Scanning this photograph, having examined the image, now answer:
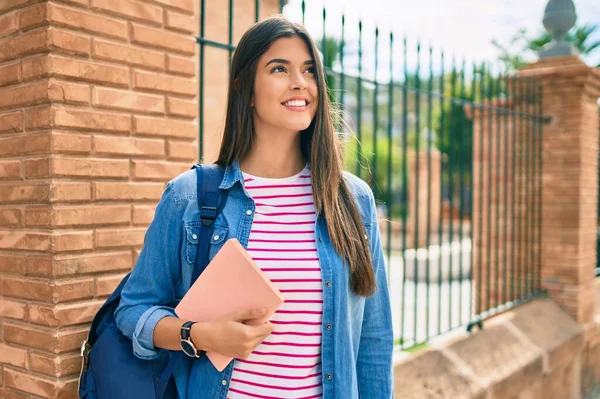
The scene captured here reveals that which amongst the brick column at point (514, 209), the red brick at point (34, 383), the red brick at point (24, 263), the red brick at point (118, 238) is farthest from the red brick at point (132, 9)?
the brick column at point (514, 209)

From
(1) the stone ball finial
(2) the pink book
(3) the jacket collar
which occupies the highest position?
(1) the stone ball finial

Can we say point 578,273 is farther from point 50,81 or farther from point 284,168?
point 50,81

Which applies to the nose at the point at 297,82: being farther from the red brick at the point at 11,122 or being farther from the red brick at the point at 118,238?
the red brick at the point at 11,122

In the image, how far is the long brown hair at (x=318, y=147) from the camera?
73.9 inches

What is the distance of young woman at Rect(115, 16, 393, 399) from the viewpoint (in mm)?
1759

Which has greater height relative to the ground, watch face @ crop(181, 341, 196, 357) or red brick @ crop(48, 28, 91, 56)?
red brick @ crop(48, 28, 91, 56)

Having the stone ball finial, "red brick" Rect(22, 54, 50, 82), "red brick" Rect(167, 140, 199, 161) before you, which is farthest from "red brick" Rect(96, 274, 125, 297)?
the stone ball finial

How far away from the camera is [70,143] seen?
2.08 metres

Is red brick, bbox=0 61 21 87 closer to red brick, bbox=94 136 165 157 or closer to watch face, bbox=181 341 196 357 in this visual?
red brick, bbox=94 136 165 157

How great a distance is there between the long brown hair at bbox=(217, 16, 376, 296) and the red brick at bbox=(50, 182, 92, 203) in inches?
20.4

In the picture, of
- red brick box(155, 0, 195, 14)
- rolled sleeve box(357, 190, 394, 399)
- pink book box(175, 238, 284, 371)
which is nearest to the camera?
pink book box(175, 238, 284, 371)

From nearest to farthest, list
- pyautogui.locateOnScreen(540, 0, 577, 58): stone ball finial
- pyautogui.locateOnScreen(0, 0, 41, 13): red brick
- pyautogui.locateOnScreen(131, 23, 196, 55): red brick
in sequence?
pyautogui.locateOnScreen(0, 0, 41, 13): red brick → pyautogui.locateOnScreen(131, 23, 196, 55): red brick → pyautogui.locateOnScreen(540, 0, 577, 58): stone ball finial

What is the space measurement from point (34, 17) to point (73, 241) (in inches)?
30.7

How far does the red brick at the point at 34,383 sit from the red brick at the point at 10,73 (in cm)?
105
